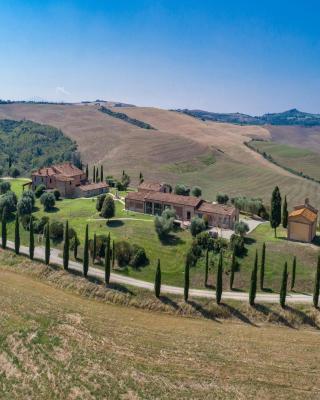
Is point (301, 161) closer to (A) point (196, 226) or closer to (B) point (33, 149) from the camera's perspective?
(B) point (33, 149)

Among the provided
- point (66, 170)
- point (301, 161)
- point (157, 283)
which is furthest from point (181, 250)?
point (301, 161)

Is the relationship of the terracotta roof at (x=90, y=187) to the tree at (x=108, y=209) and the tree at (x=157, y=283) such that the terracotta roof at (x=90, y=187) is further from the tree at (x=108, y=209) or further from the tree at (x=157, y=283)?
the tree at (x=157, y=283)

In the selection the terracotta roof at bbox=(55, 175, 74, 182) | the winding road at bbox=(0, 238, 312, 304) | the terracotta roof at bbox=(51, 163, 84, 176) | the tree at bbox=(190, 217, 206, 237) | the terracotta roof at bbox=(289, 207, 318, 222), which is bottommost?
the winding road at bbox=(0, 238, 312, 304)

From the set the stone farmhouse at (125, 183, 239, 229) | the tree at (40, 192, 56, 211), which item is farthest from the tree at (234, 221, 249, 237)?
the tree at (40, 192, 56, 211)

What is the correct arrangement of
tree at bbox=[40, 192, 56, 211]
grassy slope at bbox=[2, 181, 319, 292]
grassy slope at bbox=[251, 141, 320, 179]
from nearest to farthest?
grassy slope at bbox=[2, 181, 319, 292] → tree at bbox=[40, 192, 56, 211] → grassy slope at bbox=[251, 141, 320, 179]

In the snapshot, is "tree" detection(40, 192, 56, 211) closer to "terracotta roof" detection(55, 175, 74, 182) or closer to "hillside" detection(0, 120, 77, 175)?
"terracotta roof" detection(55, 175, 74, 182)
